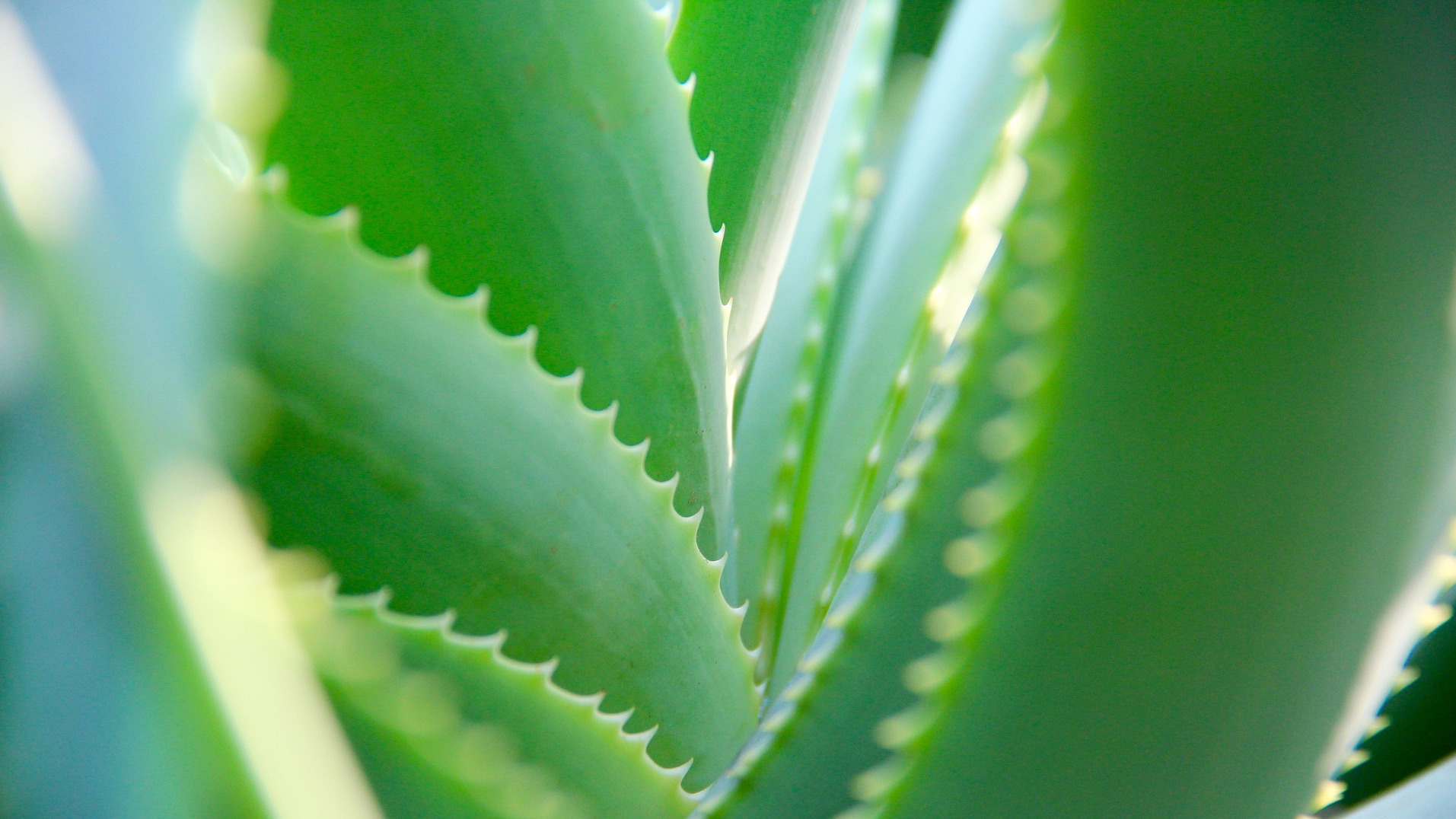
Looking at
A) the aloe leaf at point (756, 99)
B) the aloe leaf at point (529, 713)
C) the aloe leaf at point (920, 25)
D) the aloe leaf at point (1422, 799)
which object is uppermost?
the aloe leaf at point (920, 25)

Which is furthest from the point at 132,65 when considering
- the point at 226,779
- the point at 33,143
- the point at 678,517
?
the point at 678,517

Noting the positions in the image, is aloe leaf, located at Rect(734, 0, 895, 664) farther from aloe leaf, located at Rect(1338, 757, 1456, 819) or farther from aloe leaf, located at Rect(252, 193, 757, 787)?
aloe leaf, located at Rect(1338, 757, 1456, 819)

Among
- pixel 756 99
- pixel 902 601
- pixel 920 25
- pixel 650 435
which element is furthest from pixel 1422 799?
pixel 920 25

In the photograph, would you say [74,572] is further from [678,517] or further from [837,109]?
[837,109]

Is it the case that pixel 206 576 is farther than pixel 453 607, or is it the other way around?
pixel 453 607

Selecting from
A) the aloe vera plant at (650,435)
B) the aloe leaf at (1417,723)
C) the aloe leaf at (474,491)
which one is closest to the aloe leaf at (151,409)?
the aloe vera plant at (650,435)

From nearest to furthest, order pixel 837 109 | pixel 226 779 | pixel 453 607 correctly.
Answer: pixel 226 779
pixel 453 607
pixel 837 109

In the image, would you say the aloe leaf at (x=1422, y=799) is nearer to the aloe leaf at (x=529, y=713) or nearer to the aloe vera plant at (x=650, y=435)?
the aloe vera plant at (x=650, y=435)

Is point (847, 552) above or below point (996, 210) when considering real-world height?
below
